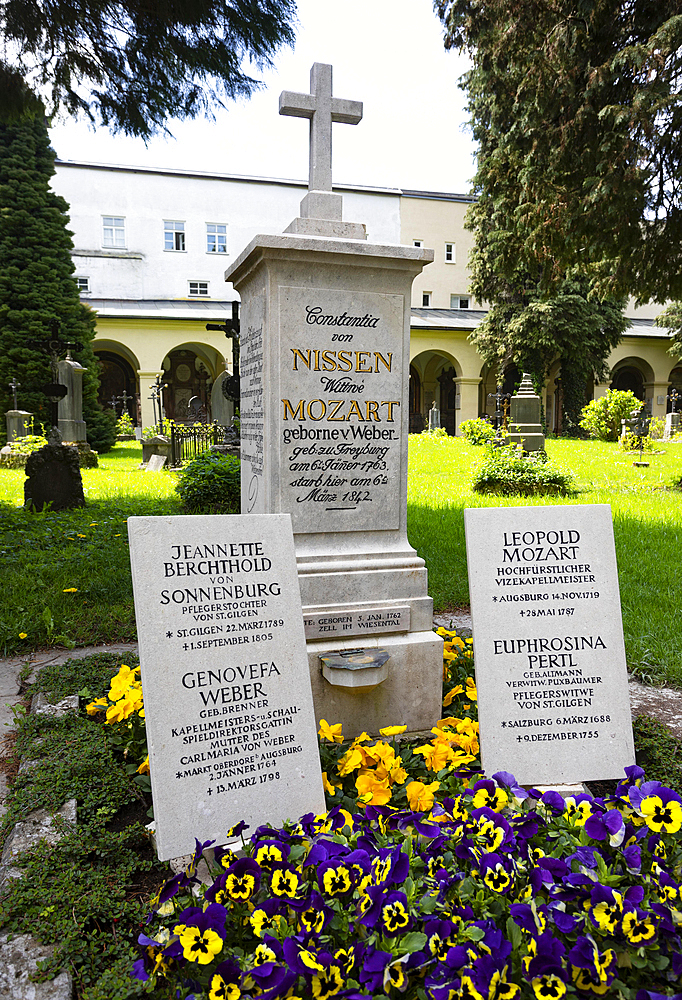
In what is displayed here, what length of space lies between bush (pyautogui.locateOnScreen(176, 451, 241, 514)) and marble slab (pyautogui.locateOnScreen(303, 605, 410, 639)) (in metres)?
5.36

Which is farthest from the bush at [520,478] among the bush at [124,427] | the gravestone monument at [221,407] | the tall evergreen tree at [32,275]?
the bush at [124,427]

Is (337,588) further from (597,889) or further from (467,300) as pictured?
(467,300)

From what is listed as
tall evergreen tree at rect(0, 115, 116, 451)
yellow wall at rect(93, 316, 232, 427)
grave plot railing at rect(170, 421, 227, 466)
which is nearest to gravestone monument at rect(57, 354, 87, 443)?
grave plot railing at rect(170, 421, 227, 466)

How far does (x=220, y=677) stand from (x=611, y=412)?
20.9 m

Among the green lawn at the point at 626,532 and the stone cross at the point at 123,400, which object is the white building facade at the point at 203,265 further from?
the green lawn at the point at 626,532

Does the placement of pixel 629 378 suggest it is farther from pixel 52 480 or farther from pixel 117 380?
pixel 52 480

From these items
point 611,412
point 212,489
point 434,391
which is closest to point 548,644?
point 212,489

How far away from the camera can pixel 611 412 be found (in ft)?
68.3

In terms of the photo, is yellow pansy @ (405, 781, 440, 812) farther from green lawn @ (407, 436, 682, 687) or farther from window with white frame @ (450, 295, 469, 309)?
window with white frame @ (450, 295, 469, 309)

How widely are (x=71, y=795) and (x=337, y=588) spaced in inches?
49.4

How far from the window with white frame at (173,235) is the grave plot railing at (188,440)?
15.6 metres

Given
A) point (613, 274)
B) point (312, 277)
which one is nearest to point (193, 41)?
point (312, 277)

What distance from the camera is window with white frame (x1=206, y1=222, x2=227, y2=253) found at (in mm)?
28734

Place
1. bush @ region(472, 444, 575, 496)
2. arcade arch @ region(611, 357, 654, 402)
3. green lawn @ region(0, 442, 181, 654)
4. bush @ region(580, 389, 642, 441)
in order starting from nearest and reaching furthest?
green lawn @ region(0, 442, 181, 654) < bush @ region(472, 444, 575, 496) < bush @ region(580, 389, 642, 441) < arcade arch @ region(611, 357, 654, 402)
